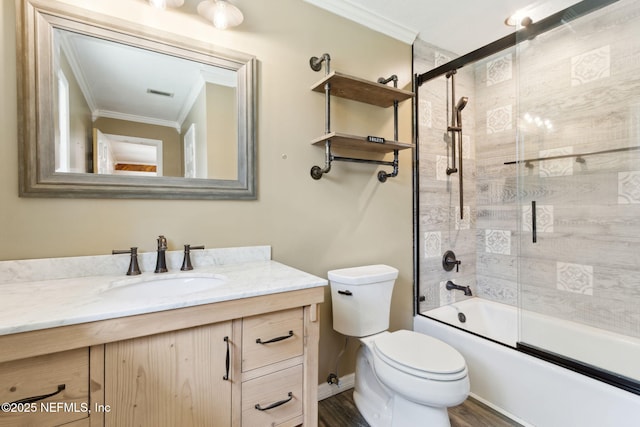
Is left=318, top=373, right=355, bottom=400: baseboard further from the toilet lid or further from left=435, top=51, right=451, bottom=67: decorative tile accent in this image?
left=435, top=51, right=451, bottom=67: decorative tile accent

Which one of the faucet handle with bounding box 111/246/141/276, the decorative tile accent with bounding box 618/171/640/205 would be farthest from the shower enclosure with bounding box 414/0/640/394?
the faucet handle with bounding box 111/246/141/276

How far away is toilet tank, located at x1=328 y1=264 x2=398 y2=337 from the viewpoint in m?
1.59

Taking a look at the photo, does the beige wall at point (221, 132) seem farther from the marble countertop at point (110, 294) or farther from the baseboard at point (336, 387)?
the baseboard at point (336, 387)

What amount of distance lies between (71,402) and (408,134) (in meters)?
2.20

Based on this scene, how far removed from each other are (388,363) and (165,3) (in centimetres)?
194

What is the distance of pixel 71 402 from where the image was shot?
29.8 inches

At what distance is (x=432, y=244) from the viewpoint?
2.24 metres

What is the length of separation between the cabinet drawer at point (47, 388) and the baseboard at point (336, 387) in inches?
51.1

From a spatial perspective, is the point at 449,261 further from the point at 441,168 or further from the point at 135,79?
the point at 135,79

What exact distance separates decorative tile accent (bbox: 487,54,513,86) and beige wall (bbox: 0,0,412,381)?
0.85 meters

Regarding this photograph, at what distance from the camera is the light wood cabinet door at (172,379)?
2.64ft

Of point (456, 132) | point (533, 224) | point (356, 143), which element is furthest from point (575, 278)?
point (356, 143)

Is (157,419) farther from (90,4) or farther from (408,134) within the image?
(408,134)

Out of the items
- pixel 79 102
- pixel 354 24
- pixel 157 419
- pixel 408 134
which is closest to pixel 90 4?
pixel 79 102
